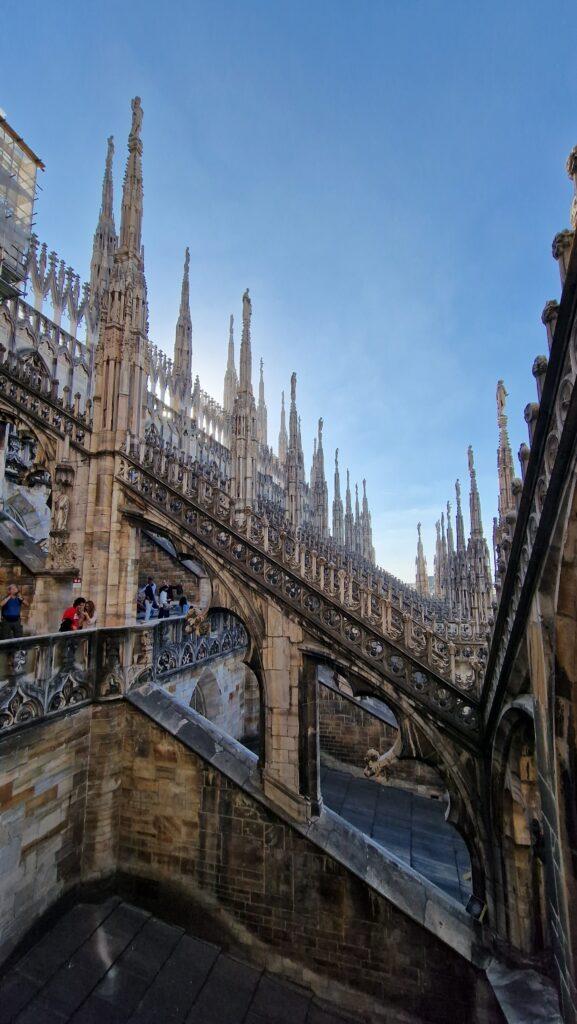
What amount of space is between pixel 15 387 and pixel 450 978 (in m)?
12.2

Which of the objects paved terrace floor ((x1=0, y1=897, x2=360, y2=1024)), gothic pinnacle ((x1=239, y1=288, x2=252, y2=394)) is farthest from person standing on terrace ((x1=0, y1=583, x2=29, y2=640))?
gothic pinnacle ((x1=239, y1=288, x2=252, y2=394))

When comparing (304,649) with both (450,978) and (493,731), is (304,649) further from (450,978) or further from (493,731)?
(450,978)

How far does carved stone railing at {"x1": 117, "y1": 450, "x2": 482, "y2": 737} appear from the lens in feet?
21.4

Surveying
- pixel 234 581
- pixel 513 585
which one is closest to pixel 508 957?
pixel 513 585

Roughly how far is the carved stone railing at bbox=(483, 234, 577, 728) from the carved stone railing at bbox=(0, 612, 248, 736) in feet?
20.4

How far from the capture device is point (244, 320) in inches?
720

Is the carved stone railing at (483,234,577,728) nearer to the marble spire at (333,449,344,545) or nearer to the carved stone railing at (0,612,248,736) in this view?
the carved stone railing at (0,612,248,736)

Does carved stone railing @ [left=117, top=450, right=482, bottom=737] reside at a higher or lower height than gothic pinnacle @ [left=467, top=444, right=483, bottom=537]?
lower

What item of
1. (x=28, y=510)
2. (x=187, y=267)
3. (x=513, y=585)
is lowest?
(x=513, y=585)

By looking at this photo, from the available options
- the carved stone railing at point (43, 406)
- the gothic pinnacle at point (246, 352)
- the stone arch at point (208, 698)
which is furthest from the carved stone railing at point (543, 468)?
the gothic pinnacle at point (246, 352)

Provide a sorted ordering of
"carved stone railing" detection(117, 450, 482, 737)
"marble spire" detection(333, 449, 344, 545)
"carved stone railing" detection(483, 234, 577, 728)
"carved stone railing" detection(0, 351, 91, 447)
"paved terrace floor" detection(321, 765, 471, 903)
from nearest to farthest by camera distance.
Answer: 1. "carved stone railing" detection(483, 234, 577, 728)
2. "carved stone railing" detection(117, 450, 482, 737)
3. "paved terrace floor" detection(321, 765, 471, 903)
4. "carved stone railing" detection(0, 351, 91, 447)
5. "marble spire" detection(333, 449, 344, 545)

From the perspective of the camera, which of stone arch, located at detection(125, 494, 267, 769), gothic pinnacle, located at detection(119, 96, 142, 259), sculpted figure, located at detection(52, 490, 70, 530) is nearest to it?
stone arch, located at detection(125, 494, 267, 769)

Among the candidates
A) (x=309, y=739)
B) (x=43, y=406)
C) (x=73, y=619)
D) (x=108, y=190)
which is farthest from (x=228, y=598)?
(x=108, y=190)

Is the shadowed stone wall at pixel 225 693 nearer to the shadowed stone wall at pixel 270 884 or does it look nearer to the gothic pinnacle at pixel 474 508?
the shadowed stone wall at pixel 270 884
